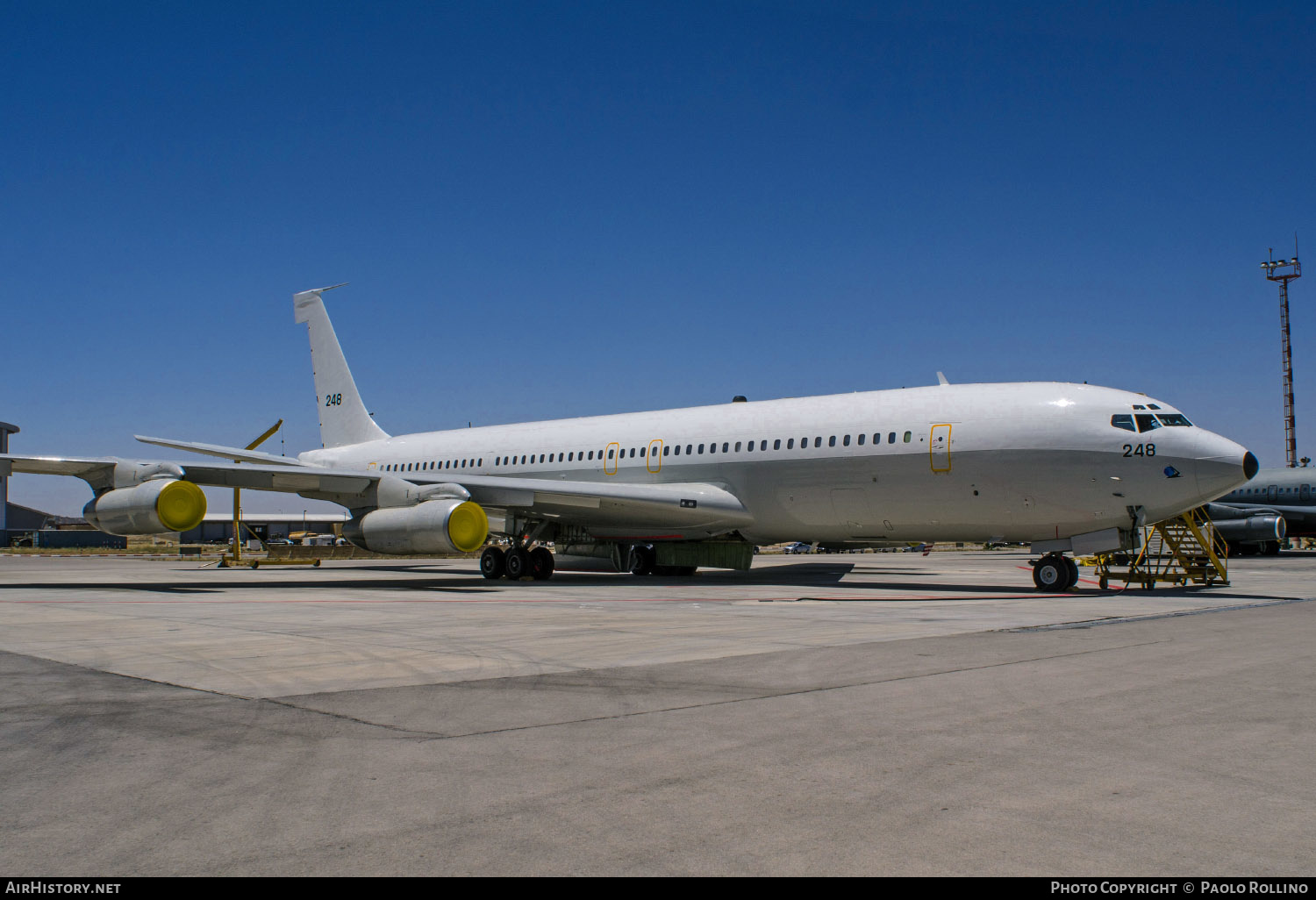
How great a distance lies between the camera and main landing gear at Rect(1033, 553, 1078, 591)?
19172 millimetres

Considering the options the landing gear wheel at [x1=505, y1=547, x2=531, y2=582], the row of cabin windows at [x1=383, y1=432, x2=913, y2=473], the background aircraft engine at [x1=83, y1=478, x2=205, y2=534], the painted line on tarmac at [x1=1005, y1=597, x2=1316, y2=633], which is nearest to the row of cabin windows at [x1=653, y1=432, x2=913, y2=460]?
the row of cabin windows at [x1=383, y1=432, x2=913, y2=473]

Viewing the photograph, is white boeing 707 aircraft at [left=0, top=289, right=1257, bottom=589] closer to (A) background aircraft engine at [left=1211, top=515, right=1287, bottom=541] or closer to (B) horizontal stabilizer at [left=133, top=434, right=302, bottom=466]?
(B) horizontal stabilizer at [left=133, top=434, right=302, bottom=466]

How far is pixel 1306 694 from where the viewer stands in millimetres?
7121

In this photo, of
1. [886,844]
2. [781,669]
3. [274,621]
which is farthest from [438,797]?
[274,621]

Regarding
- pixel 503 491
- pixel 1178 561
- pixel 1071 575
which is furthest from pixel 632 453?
pixel 1178 561

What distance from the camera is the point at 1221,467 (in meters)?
17.2

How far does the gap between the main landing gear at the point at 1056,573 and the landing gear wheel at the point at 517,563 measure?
39.3 feet

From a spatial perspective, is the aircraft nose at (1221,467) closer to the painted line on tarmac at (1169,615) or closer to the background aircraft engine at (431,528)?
the painted line on tarmac at (1169,615)

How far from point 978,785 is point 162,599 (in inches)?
644

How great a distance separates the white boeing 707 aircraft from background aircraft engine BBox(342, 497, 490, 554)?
4cm

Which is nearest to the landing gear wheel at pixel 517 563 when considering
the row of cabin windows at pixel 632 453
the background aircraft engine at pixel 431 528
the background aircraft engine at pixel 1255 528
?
the row of cabin windows at pixel 632 453

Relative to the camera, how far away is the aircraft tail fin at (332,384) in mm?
32375

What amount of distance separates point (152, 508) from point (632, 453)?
10.6 metres
